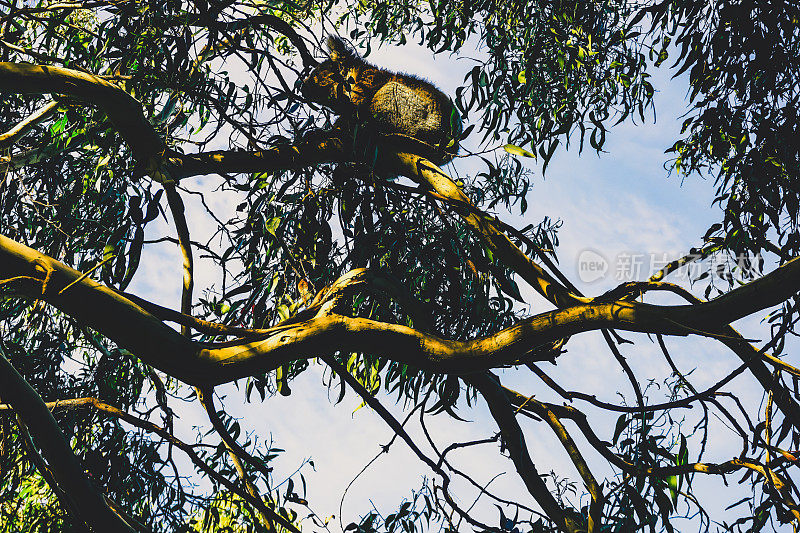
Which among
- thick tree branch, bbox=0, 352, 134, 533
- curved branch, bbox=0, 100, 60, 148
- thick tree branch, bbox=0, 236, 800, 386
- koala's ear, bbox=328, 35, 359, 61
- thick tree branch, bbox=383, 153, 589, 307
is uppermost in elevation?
koala's ear, bbox=328, 35, 359, 61

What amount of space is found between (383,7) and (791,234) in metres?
2.06

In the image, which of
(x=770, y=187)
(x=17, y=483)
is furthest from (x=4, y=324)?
(x=770, y=187)

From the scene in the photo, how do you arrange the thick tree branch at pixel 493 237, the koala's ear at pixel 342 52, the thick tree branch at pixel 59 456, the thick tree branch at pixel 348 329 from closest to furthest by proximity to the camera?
1. the thick tree branch at pixel 348 329
2. the thick tree branch at pixel 59 456
3. the thick tree branch at pixel 493 237
4. the koala's ear at pixel 342 52

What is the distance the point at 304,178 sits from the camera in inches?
86.4

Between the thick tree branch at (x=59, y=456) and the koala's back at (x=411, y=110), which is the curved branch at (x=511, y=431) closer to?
the thick tree branch at (x=59, y=456)

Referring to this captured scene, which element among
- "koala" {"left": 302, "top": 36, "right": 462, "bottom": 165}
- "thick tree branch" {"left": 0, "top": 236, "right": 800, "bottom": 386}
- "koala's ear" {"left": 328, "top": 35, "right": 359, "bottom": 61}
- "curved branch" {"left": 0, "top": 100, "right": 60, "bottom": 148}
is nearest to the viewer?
"thick tree branch" {"left": 0, "top": 236, "right": 800, "bottom": 386}

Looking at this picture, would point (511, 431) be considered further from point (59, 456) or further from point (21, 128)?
point (21, 128)

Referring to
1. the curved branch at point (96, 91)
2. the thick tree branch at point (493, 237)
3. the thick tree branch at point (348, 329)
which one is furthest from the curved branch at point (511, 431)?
the curved branch at point (96, 91)

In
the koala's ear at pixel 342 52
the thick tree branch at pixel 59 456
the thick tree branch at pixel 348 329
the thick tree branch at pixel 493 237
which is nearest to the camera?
the thick tree branch at pixel 348 329

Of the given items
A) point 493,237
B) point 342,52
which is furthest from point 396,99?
point 493,237

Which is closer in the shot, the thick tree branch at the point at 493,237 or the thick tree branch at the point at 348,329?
the thick tree branch at the point at 348,329

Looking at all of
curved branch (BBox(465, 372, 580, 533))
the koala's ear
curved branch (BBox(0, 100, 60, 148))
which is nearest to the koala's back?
the koala's ear

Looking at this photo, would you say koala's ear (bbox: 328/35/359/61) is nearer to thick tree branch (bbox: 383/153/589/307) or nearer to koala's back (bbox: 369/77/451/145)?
koala's back (bbox: 369/77/451/145)

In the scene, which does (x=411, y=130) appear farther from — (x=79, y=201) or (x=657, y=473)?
(x=657, y=473)
